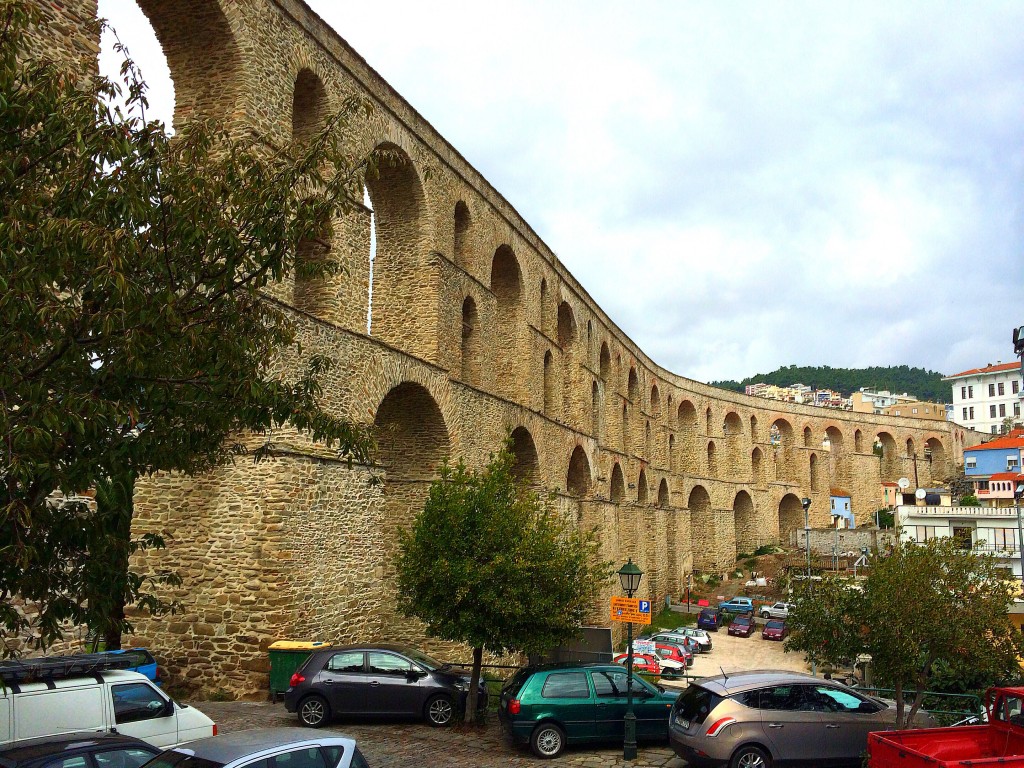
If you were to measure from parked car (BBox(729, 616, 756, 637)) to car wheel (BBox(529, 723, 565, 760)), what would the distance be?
3075 centimetres

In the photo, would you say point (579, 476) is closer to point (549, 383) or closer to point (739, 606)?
point (549, 383)

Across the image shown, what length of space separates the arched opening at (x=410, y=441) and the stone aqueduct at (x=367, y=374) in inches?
1.8

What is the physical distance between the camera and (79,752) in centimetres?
679

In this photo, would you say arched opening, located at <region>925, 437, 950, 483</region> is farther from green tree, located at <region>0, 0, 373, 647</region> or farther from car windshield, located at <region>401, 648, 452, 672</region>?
green tree, located at <region>0, 0, 373, 647</region>

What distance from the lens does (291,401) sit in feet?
26.0

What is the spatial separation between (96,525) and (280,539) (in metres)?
8.79

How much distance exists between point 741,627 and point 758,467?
30206mm

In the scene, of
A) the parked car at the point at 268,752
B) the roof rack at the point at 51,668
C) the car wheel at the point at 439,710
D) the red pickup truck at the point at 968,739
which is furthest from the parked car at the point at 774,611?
the parked car at the point at 268,752

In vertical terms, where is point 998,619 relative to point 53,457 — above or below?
below

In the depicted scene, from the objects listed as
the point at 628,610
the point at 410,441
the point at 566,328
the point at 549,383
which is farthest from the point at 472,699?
the point at 566,328

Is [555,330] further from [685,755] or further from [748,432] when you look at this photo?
[748,432]

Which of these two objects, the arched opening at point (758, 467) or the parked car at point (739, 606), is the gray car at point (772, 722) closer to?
the parked car at point (739, 606)

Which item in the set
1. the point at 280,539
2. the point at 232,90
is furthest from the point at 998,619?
the point at 232,90

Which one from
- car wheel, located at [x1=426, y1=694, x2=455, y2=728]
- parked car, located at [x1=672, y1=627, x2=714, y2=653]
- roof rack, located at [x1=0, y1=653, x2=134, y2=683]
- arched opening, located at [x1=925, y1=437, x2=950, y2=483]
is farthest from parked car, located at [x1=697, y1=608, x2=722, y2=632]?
arched opening, located at [x1=925, y1=437, x2=950, y2=483]
